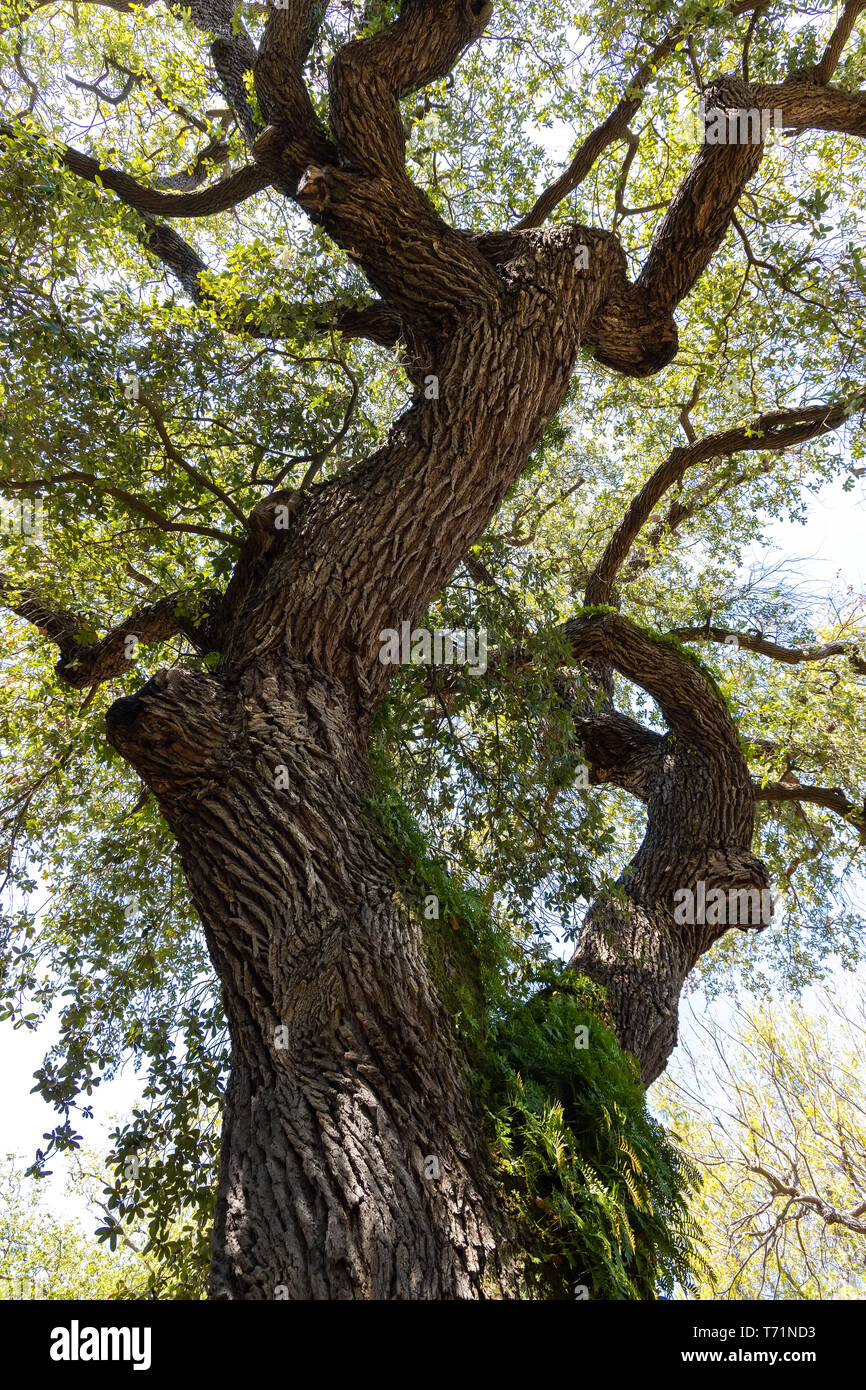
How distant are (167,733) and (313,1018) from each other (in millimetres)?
1198

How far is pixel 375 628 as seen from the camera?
13.4 feet

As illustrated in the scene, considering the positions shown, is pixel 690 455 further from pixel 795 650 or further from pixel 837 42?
pixel 837 42

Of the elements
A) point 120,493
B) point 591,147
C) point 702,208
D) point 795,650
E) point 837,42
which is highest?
point 591,147

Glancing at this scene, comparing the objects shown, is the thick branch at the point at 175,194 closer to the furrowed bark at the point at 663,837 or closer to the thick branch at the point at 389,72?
the thick branch at the point at 389,72

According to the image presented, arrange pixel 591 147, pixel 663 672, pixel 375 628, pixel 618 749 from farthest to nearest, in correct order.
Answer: pixel 591 147, pixel 618 749, pixel 663 672, pixel 375 628

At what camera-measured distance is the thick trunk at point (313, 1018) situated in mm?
2490

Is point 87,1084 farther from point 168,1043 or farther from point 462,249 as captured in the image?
point 462,249

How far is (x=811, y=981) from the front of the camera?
918 centimetres

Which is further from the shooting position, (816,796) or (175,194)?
(816,796)

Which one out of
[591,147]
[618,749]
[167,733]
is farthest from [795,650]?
[167,733]

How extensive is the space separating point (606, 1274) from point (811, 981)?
7328mm

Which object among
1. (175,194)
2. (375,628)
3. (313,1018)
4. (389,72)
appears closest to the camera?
(313,1018)

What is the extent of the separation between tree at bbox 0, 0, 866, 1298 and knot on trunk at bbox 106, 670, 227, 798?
1 centimetres
